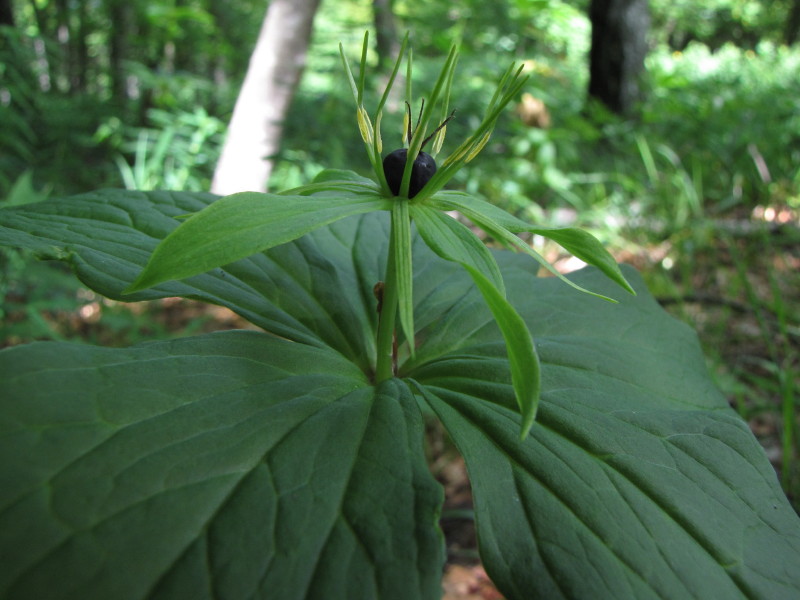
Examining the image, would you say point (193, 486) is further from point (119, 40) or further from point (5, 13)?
point (119, 40)

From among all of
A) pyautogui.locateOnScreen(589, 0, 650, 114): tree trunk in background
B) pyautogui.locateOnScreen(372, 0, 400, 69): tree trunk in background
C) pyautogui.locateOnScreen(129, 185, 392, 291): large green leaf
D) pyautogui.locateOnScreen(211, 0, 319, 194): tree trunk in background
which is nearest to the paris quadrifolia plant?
pyautogui.locateOnScreen(129, 185, 392, 291): large green leaf

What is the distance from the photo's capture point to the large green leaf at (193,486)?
0.49m

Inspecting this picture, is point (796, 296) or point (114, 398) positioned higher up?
point (114, 398)

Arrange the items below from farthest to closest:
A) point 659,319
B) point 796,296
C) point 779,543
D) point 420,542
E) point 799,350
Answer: point 796,296
point 799,350
point 659,319
point 779,543
point 420,542

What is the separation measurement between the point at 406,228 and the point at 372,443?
27 cm

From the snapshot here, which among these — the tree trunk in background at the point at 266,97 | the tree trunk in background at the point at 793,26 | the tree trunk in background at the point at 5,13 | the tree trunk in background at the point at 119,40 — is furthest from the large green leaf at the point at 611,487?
the tree trunk in background at the point at 793,26

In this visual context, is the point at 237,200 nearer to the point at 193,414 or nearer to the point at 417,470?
the point at 193,414

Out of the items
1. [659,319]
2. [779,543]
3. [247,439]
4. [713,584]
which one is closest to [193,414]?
[247,439]

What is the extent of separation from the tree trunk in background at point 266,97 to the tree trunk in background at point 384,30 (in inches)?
62.7

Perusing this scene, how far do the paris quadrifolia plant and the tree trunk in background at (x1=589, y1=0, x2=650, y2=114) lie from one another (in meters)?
5.32

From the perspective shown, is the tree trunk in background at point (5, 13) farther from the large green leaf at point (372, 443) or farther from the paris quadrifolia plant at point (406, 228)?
the paris quadrifolia plant at point (406, 228)

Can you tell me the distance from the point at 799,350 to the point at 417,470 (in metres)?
2.34

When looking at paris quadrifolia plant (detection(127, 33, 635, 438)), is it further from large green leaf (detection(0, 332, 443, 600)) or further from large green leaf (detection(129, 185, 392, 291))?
large green leaf (detection(0, 332, 443, 600))

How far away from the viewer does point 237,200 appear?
2.07 ft
